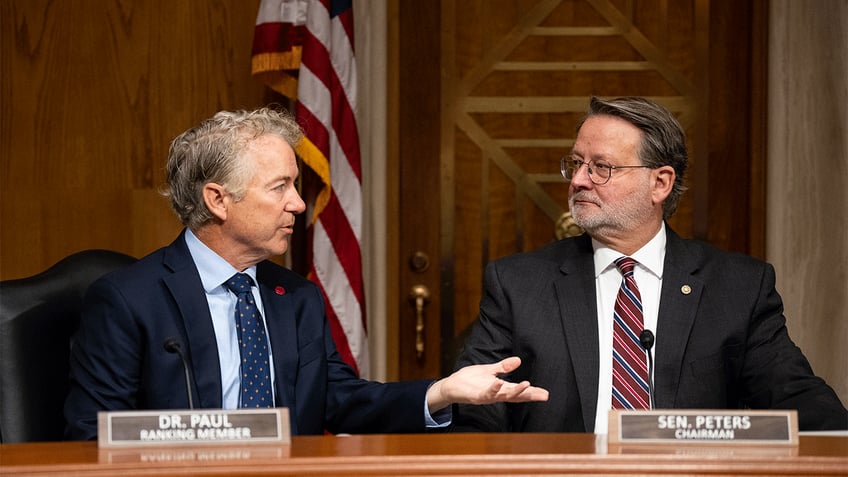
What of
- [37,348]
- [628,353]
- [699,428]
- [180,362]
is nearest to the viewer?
[699,428]

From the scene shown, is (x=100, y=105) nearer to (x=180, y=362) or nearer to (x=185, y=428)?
(x=180, y=362)

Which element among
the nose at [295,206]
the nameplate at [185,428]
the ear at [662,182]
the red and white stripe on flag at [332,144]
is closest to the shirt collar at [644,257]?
the ear at [662,182]

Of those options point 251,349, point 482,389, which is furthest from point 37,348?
point 482,389

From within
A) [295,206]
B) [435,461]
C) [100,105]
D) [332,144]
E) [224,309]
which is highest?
[100,105]

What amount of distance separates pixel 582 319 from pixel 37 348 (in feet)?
4.42

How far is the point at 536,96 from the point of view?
15.0 ft

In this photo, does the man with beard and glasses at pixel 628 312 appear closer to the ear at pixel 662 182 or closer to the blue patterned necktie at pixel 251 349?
the ear at pixel 662 182

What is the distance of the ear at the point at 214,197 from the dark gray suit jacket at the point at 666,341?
722 millimetres

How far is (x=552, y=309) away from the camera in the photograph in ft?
9.32

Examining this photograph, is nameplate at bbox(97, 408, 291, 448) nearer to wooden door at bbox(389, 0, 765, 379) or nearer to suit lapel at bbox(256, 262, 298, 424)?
suit lapel at bbox(256, 262, 298, 424)

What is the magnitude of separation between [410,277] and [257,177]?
2.01m

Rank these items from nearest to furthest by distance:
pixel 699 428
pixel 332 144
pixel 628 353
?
pixel 699 428
pixel 628 353
pixel 332 144

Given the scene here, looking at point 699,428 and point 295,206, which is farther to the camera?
point 295,206

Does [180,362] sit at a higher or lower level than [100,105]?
lower
